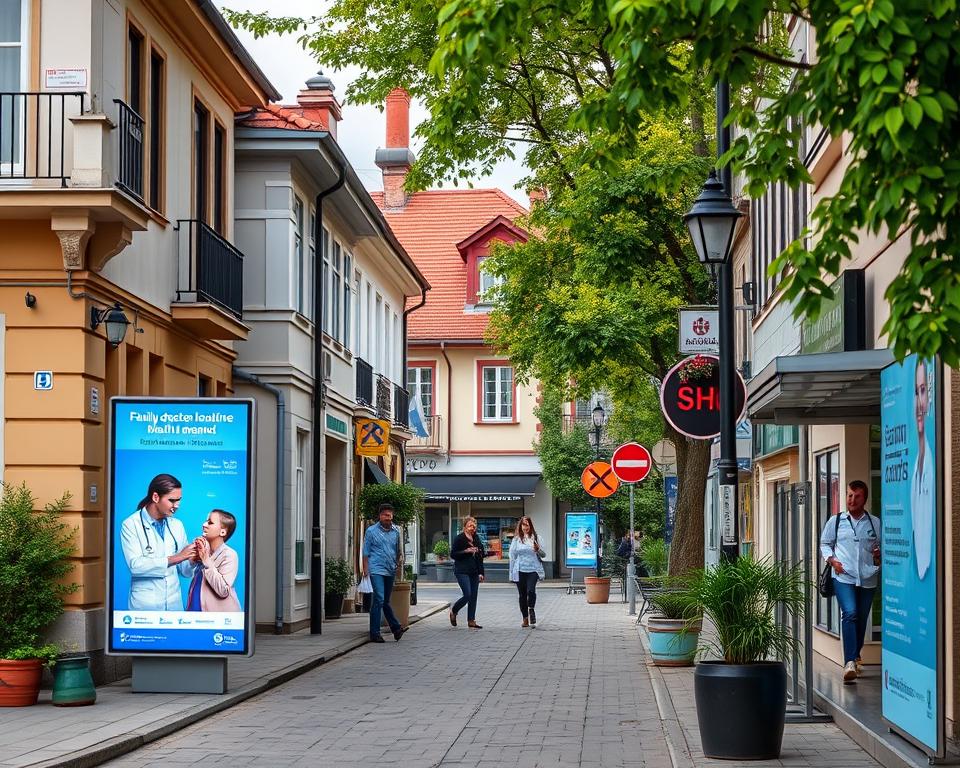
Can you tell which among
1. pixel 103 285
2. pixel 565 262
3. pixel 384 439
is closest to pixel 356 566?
pixel 384 439

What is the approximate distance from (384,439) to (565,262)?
178 inches

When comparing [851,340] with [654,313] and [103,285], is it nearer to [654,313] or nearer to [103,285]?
[103,285]

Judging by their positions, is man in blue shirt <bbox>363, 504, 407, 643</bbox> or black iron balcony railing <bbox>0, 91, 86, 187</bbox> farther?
man in blue shirt <bbox>363, 504, 407, 643</bbox>

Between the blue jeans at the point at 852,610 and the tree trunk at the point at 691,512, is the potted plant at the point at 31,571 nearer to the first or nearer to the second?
the blue jeans at the point at 852,610

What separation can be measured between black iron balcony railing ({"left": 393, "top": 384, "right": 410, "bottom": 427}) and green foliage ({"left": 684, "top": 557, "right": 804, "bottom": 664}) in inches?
1022

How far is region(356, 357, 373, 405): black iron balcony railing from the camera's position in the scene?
104ft

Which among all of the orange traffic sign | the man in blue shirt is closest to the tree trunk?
the man in blue shirt

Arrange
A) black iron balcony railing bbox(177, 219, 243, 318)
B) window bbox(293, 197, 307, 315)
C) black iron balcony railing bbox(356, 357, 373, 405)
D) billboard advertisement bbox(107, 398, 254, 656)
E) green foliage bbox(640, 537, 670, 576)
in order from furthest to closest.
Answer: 1. black iron balcony railing bbox(356, 357, 373, 405)
2. green foliage bbox(640, 537, 670, 576)
3. window bbox(293, 197, 307, 315)
4. black iron balcony railing bbox(177, 219, 243, 318)
5. billboard advertisement bbox(107, 398, 254, 656)

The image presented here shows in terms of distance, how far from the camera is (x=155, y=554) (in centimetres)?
1480

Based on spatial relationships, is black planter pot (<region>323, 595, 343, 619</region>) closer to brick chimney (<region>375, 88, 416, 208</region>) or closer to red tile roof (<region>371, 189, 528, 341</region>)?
red tile roof (<region>371, 189, 528, 341</region>)

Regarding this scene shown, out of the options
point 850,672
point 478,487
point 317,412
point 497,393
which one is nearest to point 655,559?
point 317,412

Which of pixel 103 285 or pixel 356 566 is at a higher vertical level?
pixel 103 285

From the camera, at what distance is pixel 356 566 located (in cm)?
3212

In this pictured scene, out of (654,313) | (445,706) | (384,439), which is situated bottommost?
(445,706)
